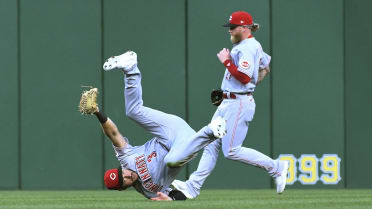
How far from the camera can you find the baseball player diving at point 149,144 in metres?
7.89

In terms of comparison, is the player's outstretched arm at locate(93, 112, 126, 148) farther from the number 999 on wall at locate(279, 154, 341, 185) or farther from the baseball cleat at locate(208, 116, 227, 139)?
the number 999 on wall at locate(279, 154, 341, 185)

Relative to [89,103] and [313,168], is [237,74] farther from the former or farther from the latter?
[313,168]

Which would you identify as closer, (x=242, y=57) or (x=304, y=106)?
(x=242, y=57)

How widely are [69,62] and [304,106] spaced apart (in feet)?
11.3

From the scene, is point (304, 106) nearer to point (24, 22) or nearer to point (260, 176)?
point (260, 176)

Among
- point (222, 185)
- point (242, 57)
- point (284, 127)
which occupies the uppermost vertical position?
point (242, 57)

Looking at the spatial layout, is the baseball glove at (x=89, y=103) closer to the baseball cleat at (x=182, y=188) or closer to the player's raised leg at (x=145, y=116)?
the player's raised leg at (x=145, y=116)

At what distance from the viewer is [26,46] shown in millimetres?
12641

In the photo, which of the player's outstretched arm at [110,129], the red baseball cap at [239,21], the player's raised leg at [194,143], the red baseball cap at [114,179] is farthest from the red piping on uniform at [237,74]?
the red baseball cap at [114,179]

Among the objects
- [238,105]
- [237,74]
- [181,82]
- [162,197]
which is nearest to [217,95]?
[238,105]

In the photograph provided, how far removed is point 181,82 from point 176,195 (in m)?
4.55

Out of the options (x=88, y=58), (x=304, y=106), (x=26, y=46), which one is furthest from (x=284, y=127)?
(x=26, y=46)

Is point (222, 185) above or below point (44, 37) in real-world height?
below

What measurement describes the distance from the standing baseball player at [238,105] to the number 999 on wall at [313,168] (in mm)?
3934
